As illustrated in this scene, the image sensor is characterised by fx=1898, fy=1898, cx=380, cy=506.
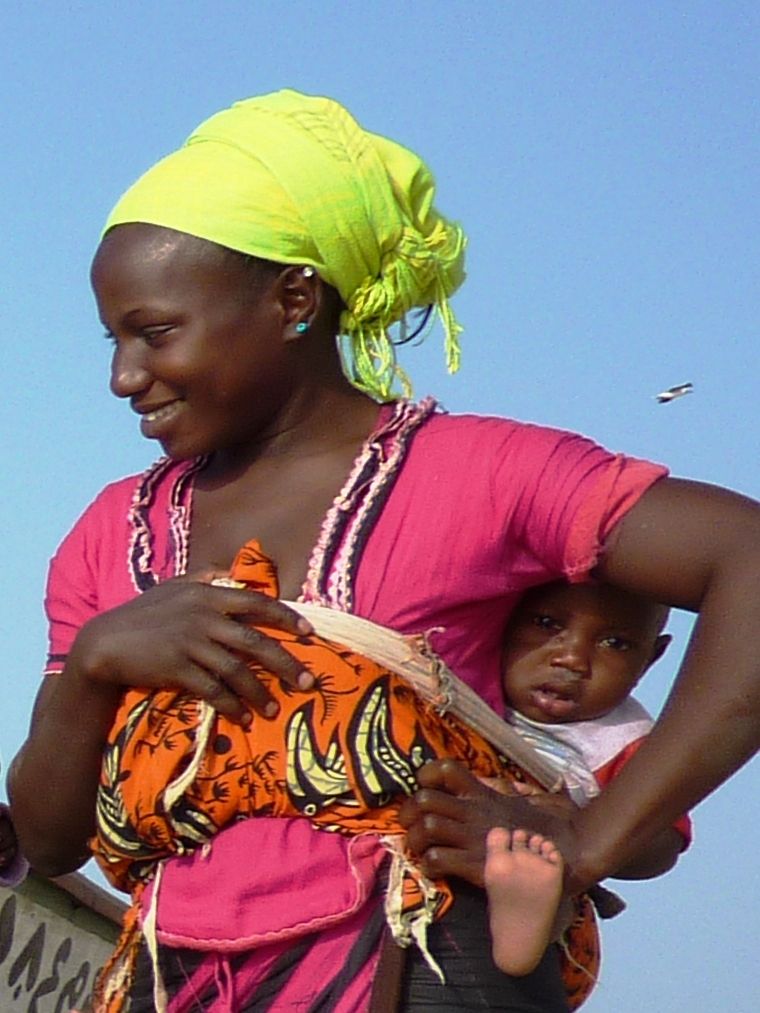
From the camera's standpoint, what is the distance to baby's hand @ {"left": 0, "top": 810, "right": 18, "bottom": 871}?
3.23 meters

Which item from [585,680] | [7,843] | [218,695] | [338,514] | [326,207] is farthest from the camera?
[7,843]

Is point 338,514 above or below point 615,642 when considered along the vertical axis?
above

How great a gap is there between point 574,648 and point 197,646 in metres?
0.64

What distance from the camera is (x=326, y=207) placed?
9.28 feet

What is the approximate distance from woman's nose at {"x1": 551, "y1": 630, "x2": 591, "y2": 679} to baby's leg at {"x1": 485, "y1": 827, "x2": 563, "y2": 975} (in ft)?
1.57

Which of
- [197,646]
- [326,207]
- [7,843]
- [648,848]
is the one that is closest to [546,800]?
[648,848]

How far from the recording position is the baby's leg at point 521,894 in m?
2.39

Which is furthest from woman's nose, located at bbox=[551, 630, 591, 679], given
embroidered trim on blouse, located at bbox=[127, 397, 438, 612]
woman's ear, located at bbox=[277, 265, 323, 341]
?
woman's ear, located at bbox=[277, 265, 323, 341]

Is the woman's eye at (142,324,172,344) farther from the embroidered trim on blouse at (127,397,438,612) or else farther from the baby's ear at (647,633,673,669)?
the baby's ear at (647,633,673,669)

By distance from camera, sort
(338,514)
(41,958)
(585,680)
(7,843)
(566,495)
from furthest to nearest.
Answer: (41,958), (7,843), (585,680), (338,514), (566,495)

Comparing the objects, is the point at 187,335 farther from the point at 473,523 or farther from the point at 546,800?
the point at 546,800

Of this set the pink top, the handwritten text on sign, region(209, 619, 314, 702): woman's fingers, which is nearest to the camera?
region(209, 619, 314, 702): woman's fingers

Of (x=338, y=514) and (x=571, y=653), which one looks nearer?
(x=338, y=514)

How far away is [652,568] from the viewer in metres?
2.56
